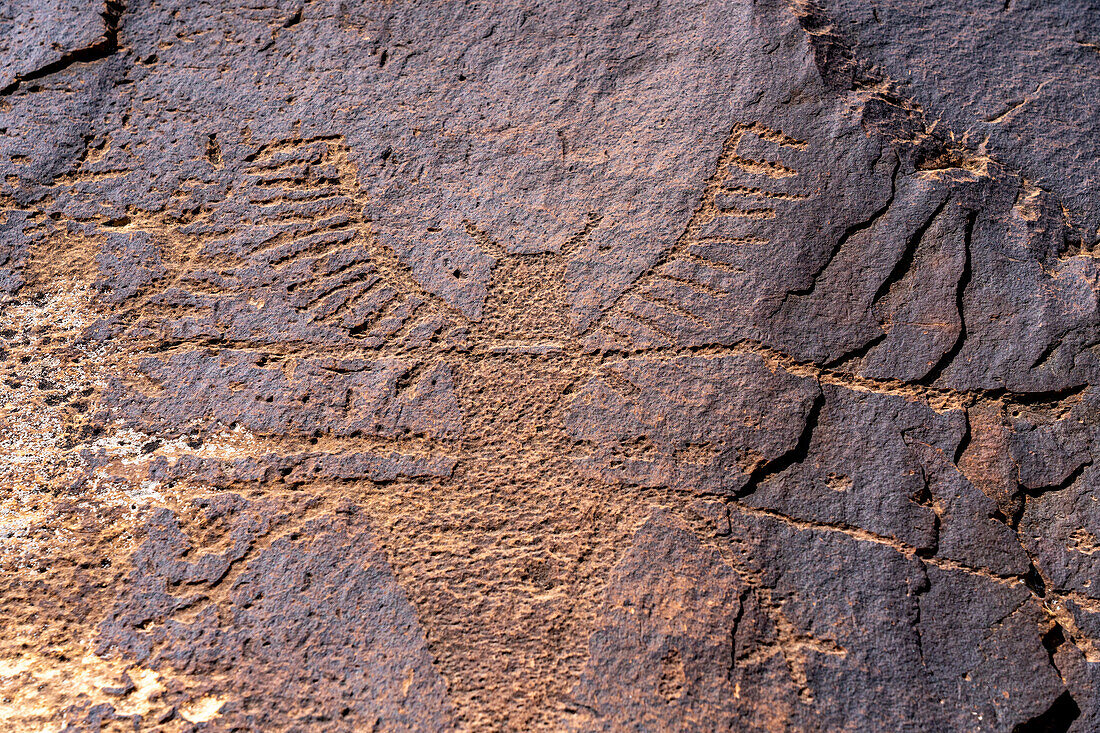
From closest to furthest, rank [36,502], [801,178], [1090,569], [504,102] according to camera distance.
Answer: [1090,569] → [36,502] → [801,178] → [504,102]

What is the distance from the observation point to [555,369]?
1302mm

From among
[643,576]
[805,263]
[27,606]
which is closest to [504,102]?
[805,263]

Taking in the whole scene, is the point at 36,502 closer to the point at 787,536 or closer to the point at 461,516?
the point at 461,516

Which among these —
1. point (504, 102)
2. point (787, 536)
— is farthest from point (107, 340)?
point (787, 536)

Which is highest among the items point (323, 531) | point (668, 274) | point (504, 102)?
point (504, 102)

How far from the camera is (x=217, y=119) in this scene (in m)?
1.54

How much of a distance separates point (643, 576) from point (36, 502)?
97cm

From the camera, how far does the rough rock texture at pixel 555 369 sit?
3.64 ft

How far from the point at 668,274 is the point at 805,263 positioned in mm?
226

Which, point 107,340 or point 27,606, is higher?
point 107,340

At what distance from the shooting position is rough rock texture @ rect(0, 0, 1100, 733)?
111 centimetres

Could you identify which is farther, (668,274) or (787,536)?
(668,274)

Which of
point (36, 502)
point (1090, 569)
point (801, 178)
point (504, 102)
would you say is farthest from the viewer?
point (504, 102)

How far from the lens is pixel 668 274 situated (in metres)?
1.34
